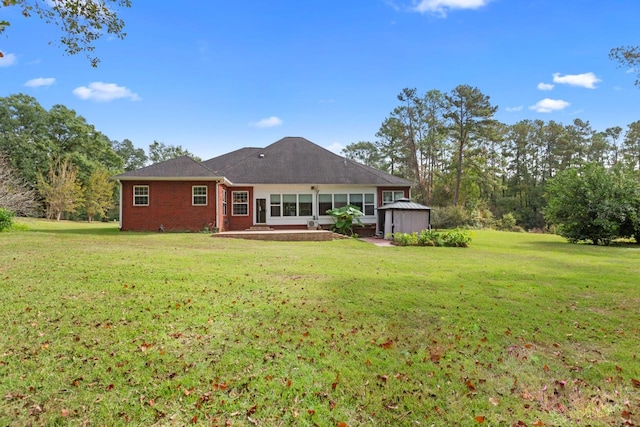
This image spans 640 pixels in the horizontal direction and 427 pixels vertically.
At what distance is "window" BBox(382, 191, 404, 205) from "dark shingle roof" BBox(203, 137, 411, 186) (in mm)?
630

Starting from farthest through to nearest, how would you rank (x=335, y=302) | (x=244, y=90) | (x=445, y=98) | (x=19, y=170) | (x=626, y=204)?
(x=445, y=98) < (x=19, y=170) < (x=244, y=90) < (x=626, y=204) < (x=335, y=302)

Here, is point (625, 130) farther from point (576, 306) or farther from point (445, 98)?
point (576, 306)

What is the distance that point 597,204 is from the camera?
17.0 metres

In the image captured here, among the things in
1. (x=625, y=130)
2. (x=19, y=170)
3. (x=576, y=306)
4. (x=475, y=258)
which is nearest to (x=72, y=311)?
(x=576, y=306)

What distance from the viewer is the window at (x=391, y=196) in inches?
837

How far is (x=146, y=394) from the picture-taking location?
116 inches

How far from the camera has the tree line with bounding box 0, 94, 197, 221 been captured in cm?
3253

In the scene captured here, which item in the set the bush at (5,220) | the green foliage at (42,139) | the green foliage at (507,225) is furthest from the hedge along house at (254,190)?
the green foliage at (42,139)

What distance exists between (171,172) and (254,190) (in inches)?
188

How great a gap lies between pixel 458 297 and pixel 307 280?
2.79 m

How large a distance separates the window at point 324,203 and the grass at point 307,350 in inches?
554

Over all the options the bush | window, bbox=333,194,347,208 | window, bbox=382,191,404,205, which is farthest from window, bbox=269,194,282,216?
the bush

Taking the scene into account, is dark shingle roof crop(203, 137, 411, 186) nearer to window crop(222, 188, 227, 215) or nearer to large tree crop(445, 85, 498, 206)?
window crop(222, 188, 227, 215)

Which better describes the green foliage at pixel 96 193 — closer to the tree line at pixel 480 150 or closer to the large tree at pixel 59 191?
the large tree at pixel 59 191
